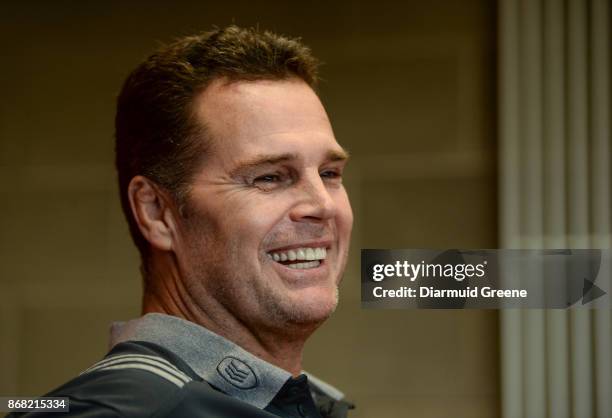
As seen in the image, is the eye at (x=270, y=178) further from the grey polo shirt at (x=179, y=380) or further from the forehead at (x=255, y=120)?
the grey polo shirt at (x=179, y=380)

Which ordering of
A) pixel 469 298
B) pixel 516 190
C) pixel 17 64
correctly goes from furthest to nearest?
pixel 17 64 → pixel 516 190 → pixel 469 298

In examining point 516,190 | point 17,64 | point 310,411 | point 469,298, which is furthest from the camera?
point 17,64

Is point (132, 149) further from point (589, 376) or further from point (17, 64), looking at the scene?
point (589, 376)

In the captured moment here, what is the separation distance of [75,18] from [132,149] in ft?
1.29

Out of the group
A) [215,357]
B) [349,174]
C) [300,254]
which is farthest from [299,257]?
[349,174]

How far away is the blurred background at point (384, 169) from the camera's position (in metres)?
1.19

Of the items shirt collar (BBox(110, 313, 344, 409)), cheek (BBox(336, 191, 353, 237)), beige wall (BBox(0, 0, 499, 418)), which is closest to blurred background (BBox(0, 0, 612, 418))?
beige wall (BBox(0, 0, 499, 418))

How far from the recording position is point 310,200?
0.94 m

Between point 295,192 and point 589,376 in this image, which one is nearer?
point 295,192

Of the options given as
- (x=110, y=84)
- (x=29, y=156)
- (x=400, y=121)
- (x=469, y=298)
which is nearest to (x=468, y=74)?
(x=400, y=121)

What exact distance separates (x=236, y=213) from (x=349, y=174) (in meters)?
0.37

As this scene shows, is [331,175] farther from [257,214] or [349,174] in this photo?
[349,174]

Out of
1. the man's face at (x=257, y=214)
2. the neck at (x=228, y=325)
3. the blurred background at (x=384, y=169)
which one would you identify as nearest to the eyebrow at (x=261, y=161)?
the man's face at (x=257, y=214)

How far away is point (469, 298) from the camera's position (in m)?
1.09
